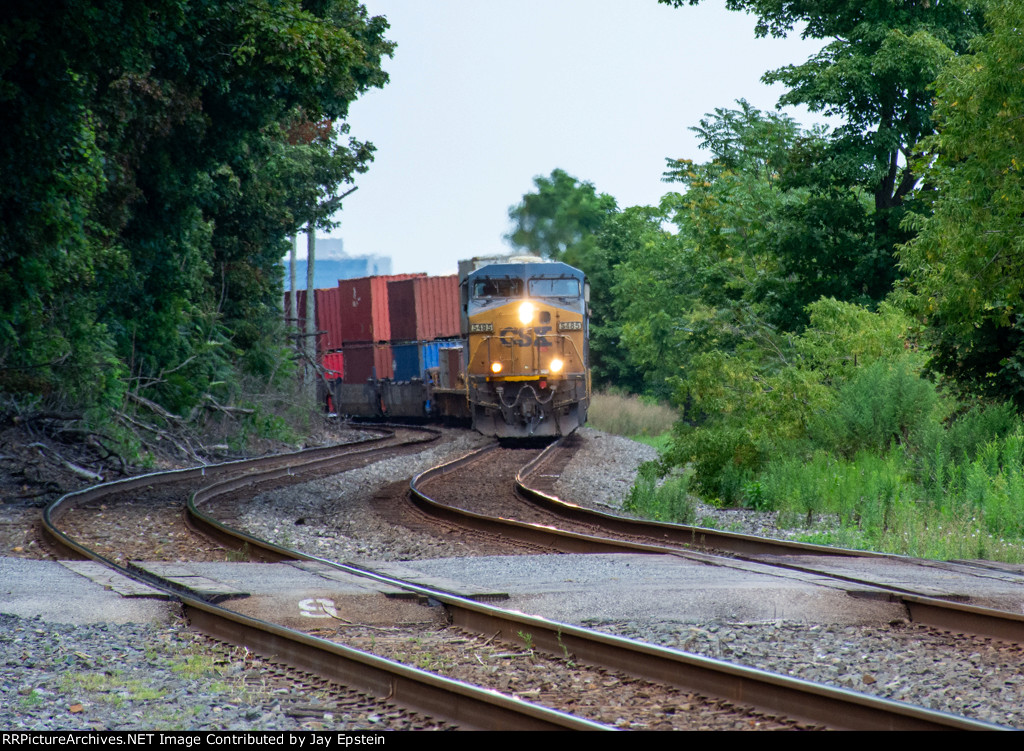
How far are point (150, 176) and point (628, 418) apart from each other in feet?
67.6

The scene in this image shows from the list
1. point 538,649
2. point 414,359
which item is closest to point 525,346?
point 414,359

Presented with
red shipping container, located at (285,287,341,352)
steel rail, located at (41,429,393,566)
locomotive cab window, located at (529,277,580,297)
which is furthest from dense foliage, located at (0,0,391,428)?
red shipping container, located at (285,287,341,352)

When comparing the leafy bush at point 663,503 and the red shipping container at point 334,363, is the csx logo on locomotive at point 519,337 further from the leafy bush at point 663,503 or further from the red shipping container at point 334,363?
the red shipping container at point 334,363

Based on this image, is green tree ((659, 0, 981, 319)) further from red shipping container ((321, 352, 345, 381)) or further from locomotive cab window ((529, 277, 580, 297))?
red shipping container ((321, 352, 345, 381))

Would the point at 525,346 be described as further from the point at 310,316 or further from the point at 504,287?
the point at 310,316

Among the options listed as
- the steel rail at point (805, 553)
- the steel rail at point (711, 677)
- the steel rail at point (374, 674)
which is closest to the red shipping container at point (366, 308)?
the steel rail at point (805, 553)

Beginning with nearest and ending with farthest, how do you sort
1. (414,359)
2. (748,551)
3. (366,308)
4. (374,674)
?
(374,674) → (748,551) → (414,359) → (366,308)

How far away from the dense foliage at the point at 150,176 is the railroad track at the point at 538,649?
1007 cm

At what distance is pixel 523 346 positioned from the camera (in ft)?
77.9

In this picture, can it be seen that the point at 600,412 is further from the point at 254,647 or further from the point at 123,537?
the point at 254,647

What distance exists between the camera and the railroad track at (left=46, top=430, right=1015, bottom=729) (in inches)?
167

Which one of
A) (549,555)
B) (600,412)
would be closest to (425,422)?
(600,412)

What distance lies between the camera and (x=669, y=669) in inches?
205
